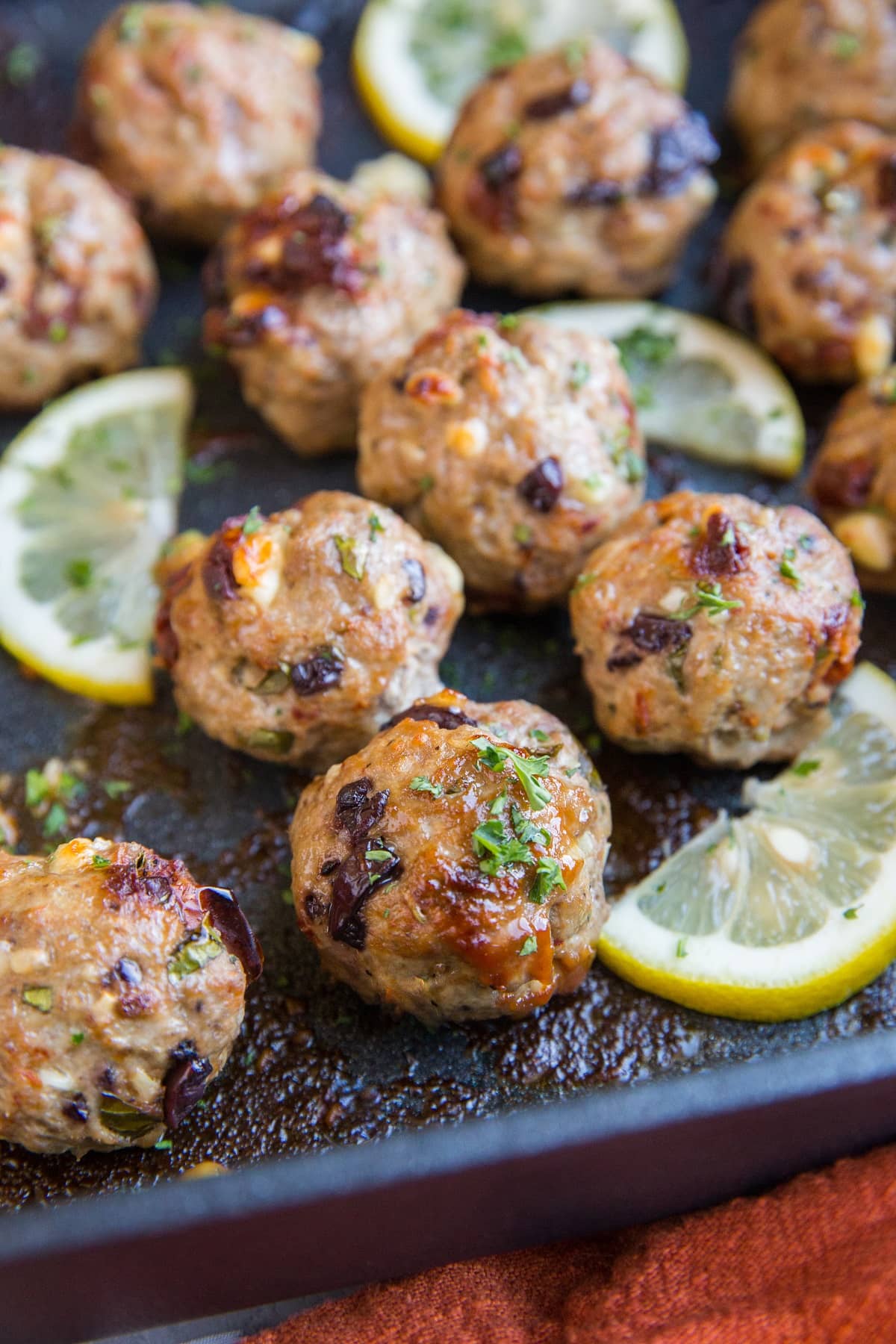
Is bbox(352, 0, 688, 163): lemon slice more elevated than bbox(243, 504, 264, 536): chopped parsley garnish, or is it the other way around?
bbox(352, 0, 688, 163): lemon slice

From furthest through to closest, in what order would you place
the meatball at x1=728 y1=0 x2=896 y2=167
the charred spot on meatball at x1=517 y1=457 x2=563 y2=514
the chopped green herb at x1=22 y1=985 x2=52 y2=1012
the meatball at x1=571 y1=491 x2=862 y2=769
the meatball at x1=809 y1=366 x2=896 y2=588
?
1. the meatball at x1=728 y1=0 x2=896 y2=167
2. the meatball at x1=809 y1=366 x2=896 y2=588
3. the charred spot on meatball at x1=517 y1=457 x2=563 y2=514
4. the meatball at x1=571 y1=491 x2=862 y2=769
5. the chopped green herb at x1=22 y1=985 x2=52 y2=1012

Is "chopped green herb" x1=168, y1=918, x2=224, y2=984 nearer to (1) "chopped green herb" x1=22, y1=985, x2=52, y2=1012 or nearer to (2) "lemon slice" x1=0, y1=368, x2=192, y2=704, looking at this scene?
(1) "chopped green herb" x1=22, y1=985, x2=52, y2=1012

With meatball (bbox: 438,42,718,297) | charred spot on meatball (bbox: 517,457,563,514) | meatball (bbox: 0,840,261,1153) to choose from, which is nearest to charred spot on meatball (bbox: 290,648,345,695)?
meatball (bbox: 0,840,261,1153)

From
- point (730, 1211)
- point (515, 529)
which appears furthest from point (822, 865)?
point (515, 529)

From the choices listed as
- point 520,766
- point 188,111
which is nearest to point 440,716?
point 520,766

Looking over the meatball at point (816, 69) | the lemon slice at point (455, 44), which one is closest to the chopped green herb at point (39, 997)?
the lemon slice at point (455, 44)

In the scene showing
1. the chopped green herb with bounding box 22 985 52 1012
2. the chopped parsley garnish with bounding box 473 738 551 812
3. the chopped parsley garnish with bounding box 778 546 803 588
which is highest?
Answer: the chopped parsley garnish with bounding box 778 546 803 588

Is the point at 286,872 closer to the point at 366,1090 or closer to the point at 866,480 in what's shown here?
the point at 366,1090
